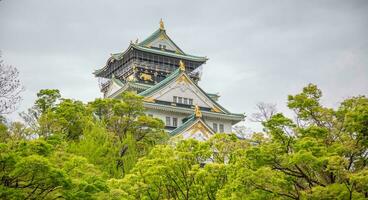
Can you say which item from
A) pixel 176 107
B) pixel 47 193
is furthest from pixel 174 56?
pixel 47 193

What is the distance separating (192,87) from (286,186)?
2729 centimetres

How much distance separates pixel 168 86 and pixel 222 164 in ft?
74.8

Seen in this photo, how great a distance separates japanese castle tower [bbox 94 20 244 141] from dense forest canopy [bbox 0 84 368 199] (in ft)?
47.2

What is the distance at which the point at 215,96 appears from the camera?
5259 centimetres

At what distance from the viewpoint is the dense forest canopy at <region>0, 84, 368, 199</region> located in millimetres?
15602

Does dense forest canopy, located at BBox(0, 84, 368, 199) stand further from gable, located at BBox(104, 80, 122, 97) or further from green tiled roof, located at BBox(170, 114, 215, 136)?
gable, located at BBox(104, 80, 122, 97)

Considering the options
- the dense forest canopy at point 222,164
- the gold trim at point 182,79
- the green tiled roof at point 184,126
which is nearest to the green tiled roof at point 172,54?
the gold trim at point 182,79

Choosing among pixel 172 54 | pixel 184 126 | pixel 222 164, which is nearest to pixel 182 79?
pixel 172 54

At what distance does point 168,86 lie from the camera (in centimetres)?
4297

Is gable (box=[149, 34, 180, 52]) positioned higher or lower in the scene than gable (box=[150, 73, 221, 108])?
higher

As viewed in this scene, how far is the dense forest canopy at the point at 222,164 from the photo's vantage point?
15.6 metres

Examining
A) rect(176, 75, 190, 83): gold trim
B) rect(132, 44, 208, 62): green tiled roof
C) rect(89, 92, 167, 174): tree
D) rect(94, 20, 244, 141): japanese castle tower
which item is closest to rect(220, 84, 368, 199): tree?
Result: rect(89, 92, 167, 174): tree

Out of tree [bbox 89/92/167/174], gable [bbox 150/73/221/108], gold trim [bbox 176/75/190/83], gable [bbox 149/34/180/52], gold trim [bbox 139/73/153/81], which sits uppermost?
gable [bbox 149/34/180/52]

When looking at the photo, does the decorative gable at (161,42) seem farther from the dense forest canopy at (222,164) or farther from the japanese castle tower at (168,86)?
the dense forest canopy at (222,164)
